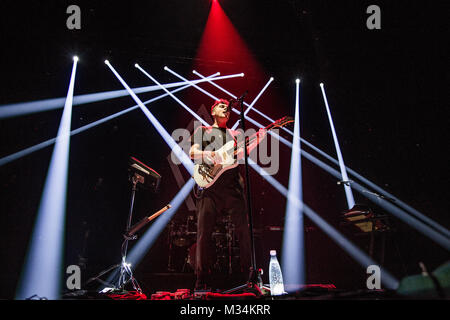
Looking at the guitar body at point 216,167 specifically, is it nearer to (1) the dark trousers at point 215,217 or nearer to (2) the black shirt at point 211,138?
(2) the black shirt at point 211,138

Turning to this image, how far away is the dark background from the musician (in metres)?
2.01

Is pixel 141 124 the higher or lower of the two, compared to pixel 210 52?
lower

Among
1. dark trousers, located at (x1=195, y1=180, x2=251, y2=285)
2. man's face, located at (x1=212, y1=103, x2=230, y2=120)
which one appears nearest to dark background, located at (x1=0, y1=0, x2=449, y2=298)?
dark trousers, located at (x1=195, y1=180, x2=251, y2=285)

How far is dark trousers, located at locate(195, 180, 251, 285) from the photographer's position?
9.16 feet

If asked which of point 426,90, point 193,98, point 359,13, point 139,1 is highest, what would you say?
point 139,1

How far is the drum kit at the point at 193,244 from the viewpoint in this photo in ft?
14.9

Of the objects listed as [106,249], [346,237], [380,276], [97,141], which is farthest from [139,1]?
[380,276]

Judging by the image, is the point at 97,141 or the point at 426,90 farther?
the point at 97,141

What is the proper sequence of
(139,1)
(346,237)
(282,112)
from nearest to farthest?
(346,237), (139,1), (282,112)

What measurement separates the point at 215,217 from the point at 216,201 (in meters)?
0.18

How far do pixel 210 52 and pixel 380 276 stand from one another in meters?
5.37

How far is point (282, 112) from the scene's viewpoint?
677 cm

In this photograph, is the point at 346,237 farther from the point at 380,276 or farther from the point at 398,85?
the point at 398,85
